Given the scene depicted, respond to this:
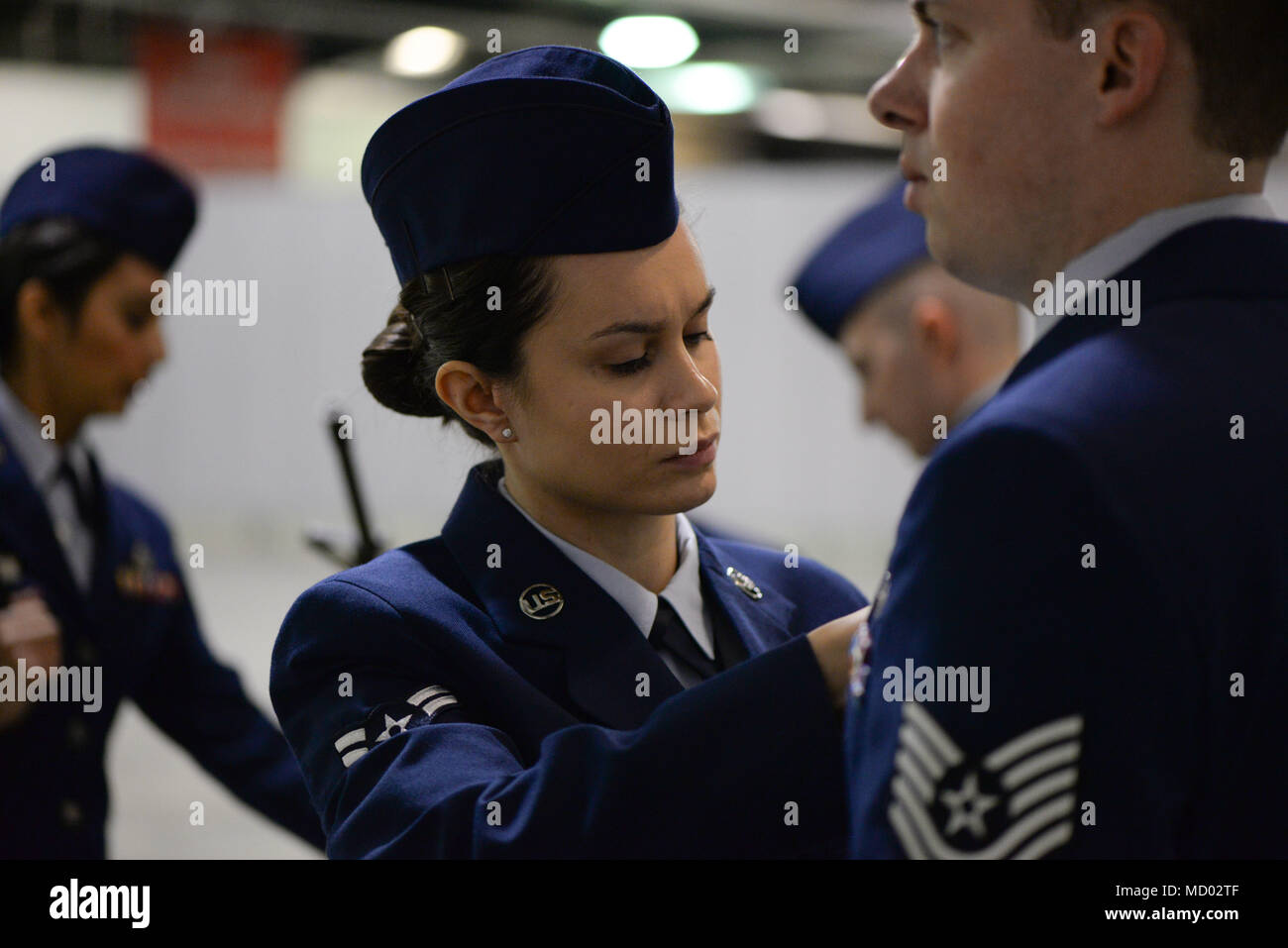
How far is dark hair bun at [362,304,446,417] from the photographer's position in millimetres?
1132

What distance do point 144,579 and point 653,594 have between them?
128 centimetres

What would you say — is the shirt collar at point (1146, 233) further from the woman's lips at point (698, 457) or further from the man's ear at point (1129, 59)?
the woman's lips at point (698, 457)

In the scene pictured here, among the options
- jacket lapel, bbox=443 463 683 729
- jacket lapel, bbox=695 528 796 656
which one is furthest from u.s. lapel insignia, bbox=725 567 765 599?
jacket lapel, bbox=443 463 683 729

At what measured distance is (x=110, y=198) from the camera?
205cm

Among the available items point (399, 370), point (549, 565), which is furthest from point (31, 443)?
point (549, 565)

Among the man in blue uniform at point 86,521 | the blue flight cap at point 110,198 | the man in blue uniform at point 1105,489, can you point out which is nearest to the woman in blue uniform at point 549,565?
the man in blue uniform at point 1105,489

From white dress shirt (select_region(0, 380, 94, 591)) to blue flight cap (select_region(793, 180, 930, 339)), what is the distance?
1.31 m

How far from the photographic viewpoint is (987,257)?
34.2 inches

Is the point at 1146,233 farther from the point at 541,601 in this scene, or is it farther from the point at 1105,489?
the point at 541,601

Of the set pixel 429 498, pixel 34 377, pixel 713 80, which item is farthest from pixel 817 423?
pixel 34 377

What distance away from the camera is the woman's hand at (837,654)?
0.86 m

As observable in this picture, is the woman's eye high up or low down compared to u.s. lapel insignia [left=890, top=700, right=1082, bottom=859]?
up

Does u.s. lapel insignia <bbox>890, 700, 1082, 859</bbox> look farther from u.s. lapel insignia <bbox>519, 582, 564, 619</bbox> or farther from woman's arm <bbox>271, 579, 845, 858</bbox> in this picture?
u.s. lapel insignia <bbox>519, 582, 564, 619</bbox>

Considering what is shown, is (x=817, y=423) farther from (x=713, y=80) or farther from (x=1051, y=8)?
(x=1051, y=8)
